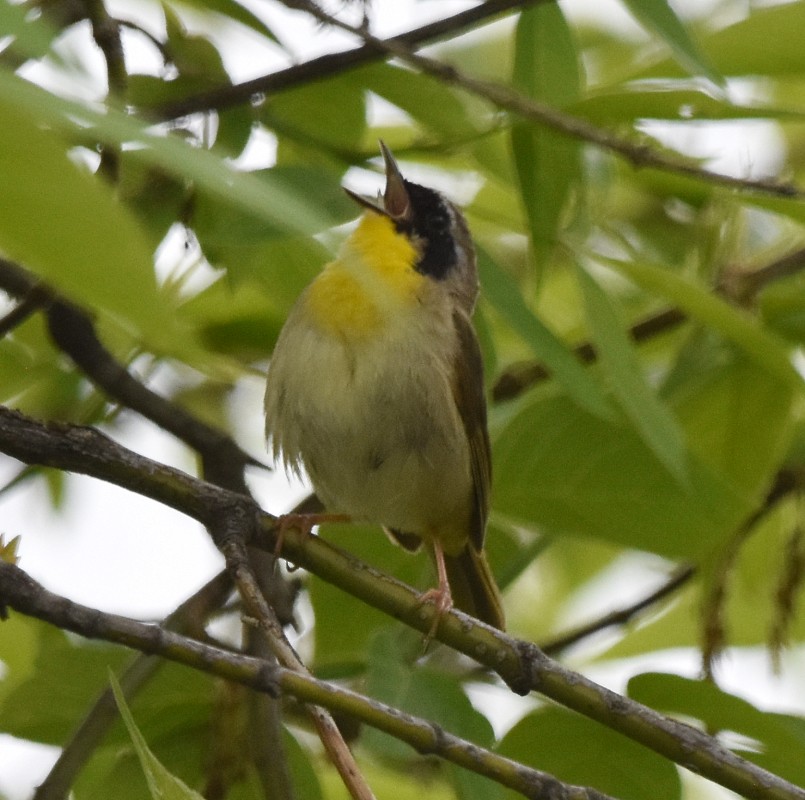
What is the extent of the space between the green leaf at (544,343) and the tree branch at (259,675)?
856 millimetres

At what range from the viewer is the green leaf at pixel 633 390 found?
93.7 inches

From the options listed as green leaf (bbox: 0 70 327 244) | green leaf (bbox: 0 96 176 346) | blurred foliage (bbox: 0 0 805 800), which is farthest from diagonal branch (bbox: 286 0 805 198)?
green leaf (bbox: 0 96 176 346)

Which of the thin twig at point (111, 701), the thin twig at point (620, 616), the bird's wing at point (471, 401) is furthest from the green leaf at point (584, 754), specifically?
the bird's wing at point (471, 401)

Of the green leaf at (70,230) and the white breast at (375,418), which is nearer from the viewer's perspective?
the green leaf at (70,230)

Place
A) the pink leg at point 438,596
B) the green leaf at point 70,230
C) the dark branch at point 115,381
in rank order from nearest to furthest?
1. the green leaf at point 70,230
2. the pink leg at point 438,596
3. the dark branch at point 115,381

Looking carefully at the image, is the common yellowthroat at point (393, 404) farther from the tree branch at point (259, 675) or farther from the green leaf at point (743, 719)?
the tree branch at point (259, 675)

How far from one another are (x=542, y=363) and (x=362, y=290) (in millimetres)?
604

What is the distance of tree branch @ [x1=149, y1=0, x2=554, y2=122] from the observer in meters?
2.54

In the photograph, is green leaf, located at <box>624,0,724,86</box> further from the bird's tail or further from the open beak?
the bird's tail

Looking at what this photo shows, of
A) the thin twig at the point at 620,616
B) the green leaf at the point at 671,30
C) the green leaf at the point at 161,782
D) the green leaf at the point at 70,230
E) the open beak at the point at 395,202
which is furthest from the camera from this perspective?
the open beak at the point at 395,202

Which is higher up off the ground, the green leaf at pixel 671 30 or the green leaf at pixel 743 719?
the green leaf at pixel 671 30

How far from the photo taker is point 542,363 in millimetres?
2748

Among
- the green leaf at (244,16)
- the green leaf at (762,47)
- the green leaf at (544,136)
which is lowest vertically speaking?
the green leaf at (244,16)

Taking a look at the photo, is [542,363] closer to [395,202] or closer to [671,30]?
[671,30]
